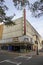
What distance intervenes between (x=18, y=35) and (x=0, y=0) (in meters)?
39.7

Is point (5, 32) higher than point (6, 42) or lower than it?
higher

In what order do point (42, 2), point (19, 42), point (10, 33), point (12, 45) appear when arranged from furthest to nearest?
point (10, 33) < point (12, 45) < point (19, 42) < point (42, 2)

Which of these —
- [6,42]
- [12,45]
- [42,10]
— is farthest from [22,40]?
[42,10]

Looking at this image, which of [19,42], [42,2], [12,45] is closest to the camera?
[42,2]

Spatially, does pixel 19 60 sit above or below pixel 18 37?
below

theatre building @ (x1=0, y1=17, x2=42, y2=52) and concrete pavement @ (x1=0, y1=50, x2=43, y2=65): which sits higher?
theatre building @ (x1=0, y1=17, x2=42, y2=52)

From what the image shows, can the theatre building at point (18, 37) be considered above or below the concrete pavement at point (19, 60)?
above

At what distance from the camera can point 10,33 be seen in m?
54.1

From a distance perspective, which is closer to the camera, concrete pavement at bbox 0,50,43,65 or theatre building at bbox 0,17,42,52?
concrete pavement at bbox 0,50,43,65

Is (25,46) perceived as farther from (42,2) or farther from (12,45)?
(42,2)

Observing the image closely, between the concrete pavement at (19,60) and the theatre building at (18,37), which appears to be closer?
the concrete pavement at (19,60)

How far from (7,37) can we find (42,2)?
4703 centimetres

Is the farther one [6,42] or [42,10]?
[6,42]

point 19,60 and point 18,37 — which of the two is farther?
point 18,37
